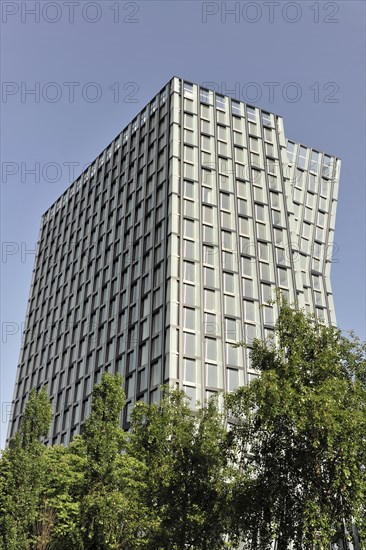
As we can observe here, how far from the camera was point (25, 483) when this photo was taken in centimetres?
2916

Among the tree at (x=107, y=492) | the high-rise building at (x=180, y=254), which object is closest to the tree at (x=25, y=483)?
the tree at (x=107, y=492)

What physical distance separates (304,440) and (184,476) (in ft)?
20.5

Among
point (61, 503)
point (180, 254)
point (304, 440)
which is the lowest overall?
point (61, 503)

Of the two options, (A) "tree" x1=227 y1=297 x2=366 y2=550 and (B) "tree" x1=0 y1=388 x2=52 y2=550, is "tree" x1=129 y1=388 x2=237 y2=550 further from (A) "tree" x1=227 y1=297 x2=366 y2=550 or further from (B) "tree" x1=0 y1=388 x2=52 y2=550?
(B) "tree" x1=0 y1=388 x2=52 y2=550

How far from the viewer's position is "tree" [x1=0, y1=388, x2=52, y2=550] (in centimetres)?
2809

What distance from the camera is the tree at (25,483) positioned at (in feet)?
92.2

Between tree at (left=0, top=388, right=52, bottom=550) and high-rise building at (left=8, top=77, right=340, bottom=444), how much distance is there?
76.5 feet

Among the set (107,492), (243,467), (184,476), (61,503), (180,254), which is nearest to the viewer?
(243,467)

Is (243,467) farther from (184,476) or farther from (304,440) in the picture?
(304,440)

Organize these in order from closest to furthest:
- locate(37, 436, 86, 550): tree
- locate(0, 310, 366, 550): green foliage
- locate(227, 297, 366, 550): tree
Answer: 1. locate(227, 297, 366, 550): tree
2. locate(0, 310, 366, 550): green foliage
3. locate(37, 436, 86, 550): tree

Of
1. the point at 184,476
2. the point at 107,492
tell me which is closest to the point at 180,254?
the point at 184,476

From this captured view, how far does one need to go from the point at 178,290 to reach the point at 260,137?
27.7 metres

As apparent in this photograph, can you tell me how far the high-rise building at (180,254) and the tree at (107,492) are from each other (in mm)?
25872

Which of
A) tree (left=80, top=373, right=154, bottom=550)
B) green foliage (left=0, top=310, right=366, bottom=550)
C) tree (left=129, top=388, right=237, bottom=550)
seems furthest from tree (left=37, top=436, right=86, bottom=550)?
tree (left=129, top=388, right=237, bottom=550)
